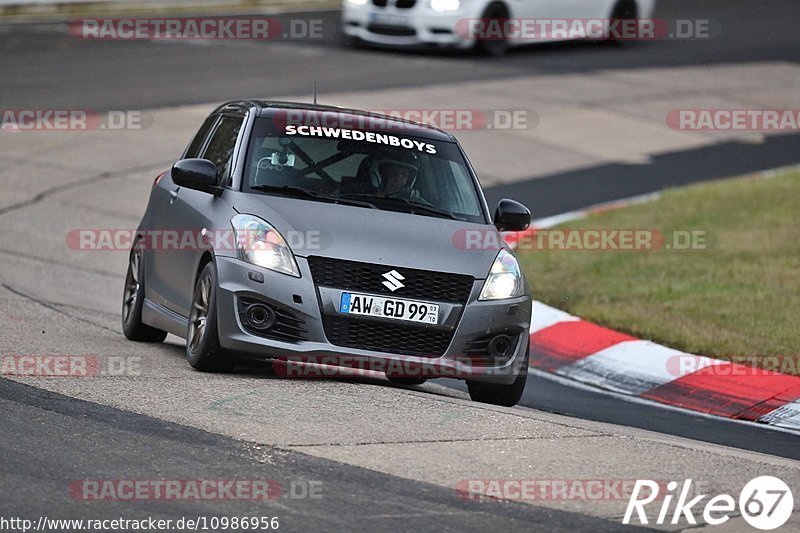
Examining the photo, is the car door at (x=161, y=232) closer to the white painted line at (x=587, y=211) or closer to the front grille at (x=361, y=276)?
the front grille at (x=361, y=276)

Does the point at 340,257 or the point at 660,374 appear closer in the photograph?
the point at 340,257

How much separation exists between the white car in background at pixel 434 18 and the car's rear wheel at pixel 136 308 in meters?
14.6

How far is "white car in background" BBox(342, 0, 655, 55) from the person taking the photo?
24.8 meters

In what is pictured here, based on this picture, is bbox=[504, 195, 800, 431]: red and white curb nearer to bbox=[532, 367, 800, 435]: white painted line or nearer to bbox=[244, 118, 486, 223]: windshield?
bbox=[532, 367, 800, 435]: white painted line

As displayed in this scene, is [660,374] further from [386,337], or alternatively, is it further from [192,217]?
[192,217]

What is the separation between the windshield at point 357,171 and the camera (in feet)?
30.3

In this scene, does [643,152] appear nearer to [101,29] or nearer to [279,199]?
[101,29]

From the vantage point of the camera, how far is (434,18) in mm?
24938

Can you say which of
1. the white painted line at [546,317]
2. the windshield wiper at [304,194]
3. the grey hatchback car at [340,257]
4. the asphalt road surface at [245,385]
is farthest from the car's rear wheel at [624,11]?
the windshield wiper at [304,194]

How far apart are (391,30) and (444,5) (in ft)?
3.50

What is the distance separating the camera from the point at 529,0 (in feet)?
84.3

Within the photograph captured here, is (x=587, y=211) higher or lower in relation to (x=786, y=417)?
lower

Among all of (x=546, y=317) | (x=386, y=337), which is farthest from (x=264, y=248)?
(x=546, y=317)

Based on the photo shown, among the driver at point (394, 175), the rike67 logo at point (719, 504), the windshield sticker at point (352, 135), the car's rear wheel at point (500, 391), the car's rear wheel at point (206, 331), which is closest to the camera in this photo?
the rike67 logo at point (719, 504)
